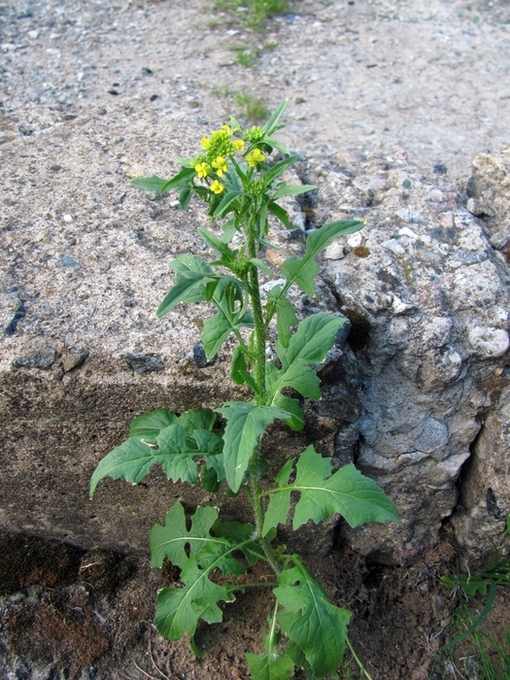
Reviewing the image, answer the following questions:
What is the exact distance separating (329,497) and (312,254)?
0.83 meters

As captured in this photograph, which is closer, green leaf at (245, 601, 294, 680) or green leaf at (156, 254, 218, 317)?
green leaf at (156, 254, 218, 317)

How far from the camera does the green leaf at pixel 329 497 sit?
7.47 ft

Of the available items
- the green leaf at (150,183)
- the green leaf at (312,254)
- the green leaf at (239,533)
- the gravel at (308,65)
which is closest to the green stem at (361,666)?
the green leaf at (239,533)

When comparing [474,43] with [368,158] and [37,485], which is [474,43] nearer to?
[368,158]

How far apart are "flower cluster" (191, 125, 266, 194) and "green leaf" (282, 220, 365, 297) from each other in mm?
362

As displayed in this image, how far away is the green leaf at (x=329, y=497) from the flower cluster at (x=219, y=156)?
1.05m

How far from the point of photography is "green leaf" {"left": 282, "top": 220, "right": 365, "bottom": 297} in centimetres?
229

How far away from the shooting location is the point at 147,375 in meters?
2.65

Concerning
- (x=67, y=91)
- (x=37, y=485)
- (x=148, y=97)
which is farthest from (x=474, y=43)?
(x=37, y=485)

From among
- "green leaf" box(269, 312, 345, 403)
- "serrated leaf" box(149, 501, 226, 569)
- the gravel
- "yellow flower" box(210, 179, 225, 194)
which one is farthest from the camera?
the gravel

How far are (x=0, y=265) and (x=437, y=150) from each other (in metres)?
3.31

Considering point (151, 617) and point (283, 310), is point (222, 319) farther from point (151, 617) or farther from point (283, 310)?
point (151, 617)

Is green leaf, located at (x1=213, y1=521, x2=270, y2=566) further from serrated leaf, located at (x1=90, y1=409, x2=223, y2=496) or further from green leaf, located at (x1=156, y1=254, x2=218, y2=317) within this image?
green leaf, located at (x1=156, y1=254, x2=218, y2=317)

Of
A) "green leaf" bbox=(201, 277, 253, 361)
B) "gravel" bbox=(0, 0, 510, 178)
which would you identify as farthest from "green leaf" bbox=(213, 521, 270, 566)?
"gravel" bbox=(0, 0, 510, 178)
